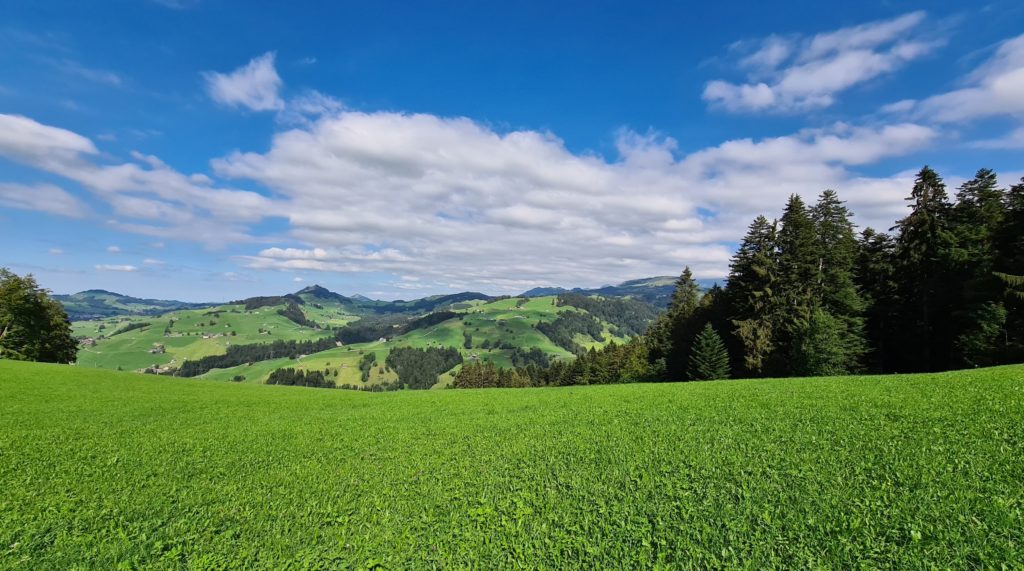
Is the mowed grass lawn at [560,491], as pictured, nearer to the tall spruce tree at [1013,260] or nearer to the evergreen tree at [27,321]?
the tall spruce tree at [1013,260]

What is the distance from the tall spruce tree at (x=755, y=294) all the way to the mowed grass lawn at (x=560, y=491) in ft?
103

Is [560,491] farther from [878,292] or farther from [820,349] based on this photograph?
[878,292]

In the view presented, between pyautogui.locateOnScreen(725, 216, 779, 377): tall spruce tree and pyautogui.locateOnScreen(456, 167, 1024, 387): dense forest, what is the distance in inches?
5.3

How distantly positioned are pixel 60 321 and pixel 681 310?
100803 mm

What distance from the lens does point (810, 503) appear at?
811cm

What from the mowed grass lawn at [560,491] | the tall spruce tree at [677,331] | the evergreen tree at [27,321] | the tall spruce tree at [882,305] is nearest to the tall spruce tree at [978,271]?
the tall spruce tree at [882,305]

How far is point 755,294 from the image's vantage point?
48469 millimetres

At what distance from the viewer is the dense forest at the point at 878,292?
34.7m

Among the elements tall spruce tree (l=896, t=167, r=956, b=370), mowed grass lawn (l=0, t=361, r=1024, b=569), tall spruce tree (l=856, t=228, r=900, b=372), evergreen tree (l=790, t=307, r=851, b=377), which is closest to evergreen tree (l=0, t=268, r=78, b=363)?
mowed grass lawn (l=0, t=361, r=1024, b=569)

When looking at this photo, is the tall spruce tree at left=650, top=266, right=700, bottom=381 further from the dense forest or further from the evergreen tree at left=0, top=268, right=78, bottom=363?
the evergreen tree at left=0, top=268, right=78, bottom=363

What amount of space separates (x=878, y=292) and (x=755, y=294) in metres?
14.5

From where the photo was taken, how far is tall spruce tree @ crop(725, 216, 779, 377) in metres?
47.5

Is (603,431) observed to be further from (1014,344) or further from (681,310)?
(681,310)

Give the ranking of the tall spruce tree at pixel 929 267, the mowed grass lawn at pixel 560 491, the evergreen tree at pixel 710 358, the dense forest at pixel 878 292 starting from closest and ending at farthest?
the mowed grass lawn at pixel 560 491 < the dense forest at pixel 878 292 < the tall spruce tree at pixel 929 267 < the evergreen tree at pixel 710 358
